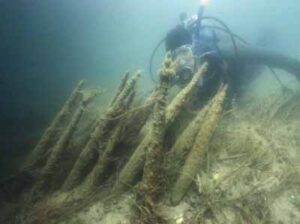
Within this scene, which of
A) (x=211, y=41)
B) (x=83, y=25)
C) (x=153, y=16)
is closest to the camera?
(x=211, y=41)

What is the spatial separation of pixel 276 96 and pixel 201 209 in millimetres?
4457

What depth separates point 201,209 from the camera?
363 centimetres

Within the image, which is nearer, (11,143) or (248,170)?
(248,170)

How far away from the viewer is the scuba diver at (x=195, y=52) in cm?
536

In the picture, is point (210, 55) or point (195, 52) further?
point (210, 55)

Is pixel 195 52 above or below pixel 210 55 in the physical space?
above

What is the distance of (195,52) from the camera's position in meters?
5.82

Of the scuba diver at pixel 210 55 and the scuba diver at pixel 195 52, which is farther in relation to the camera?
the scuba diver at pixel 210 55

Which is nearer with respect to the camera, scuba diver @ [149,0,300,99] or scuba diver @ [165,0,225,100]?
scuba diver @ [165,0,225,100]

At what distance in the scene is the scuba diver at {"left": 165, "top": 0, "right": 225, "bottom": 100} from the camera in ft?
17.6

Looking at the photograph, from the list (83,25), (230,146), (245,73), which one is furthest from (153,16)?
(230,146)

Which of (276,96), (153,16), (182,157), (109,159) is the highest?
(109,159)

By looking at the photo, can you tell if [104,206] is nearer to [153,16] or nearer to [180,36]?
[180,36]

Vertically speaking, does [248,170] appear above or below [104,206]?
below
